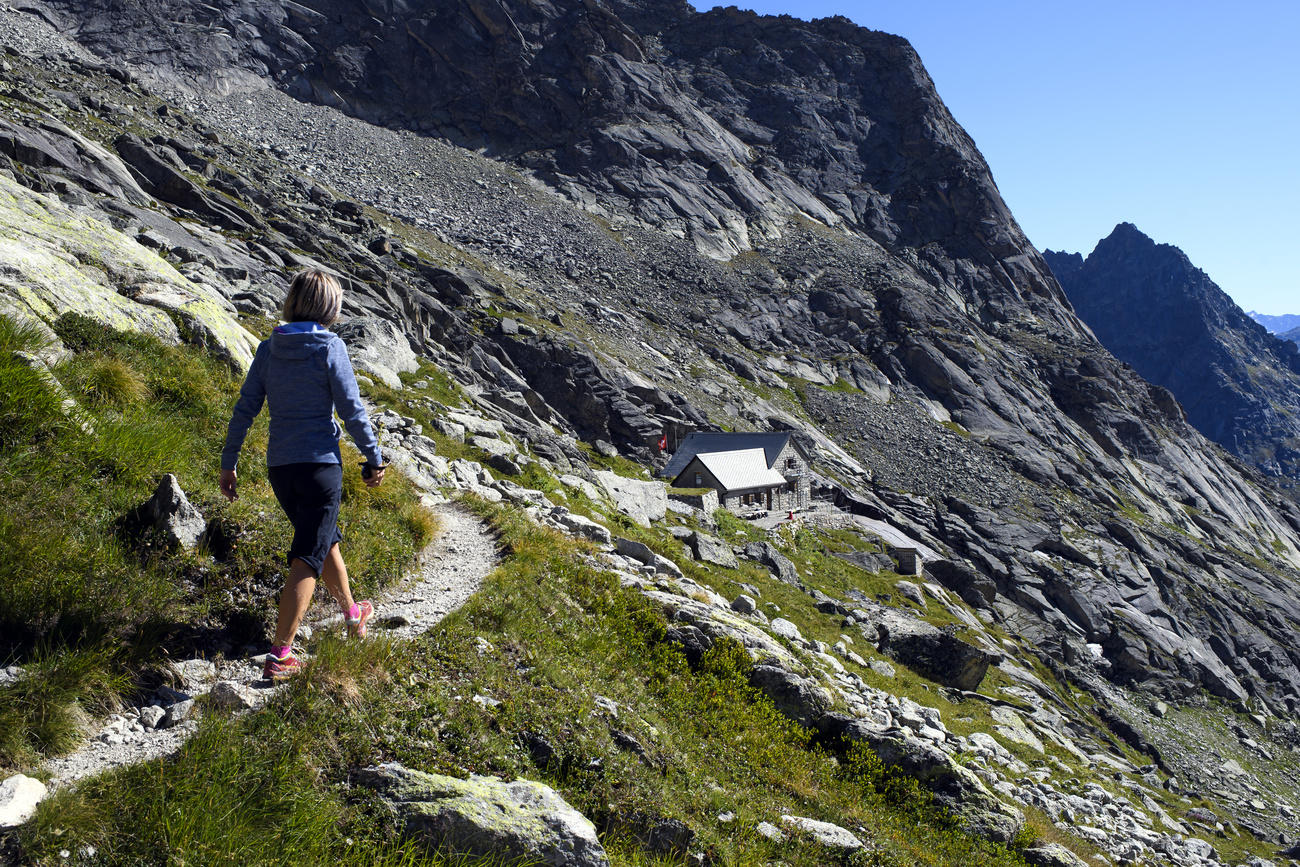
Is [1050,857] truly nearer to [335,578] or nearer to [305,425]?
[335,578]

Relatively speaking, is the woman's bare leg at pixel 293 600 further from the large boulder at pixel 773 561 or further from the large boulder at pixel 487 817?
the large boulder at pixel 773 561

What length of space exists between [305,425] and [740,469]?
149 ft

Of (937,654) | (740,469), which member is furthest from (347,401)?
(740,469)

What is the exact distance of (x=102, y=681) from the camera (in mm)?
4625

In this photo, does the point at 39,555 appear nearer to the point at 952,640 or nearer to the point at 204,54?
the point at 952,640

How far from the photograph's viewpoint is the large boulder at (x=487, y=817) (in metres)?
4.42

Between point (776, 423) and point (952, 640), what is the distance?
4631cm

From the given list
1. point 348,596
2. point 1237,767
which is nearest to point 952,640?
point 348,596

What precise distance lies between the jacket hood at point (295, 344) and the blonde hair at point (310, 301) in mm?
181

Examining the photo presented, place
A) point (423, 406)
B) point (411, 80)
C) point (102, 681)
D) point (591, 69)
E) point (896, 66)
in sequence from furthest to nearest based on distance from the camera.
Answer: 1. point (896, 66)
2. point (591, 69)
3. point (411, 80)
4. point (423, 406)
5. point (102, 681)

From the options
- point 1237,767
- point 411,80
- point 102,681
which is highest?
point 411,80

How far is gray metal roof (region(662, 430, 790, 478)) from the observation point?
48969mm

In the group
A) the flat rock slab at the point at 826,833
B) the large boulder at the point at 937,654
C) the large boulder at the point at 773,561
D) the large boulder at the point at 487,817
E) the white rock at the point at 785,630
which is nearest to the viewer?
the large boulder at the point at 487,817

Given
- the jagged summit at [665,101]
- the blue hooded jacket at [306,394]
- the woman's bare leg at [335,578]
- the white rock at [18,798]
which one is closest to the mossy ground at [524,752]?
the white rock at [18,798]
